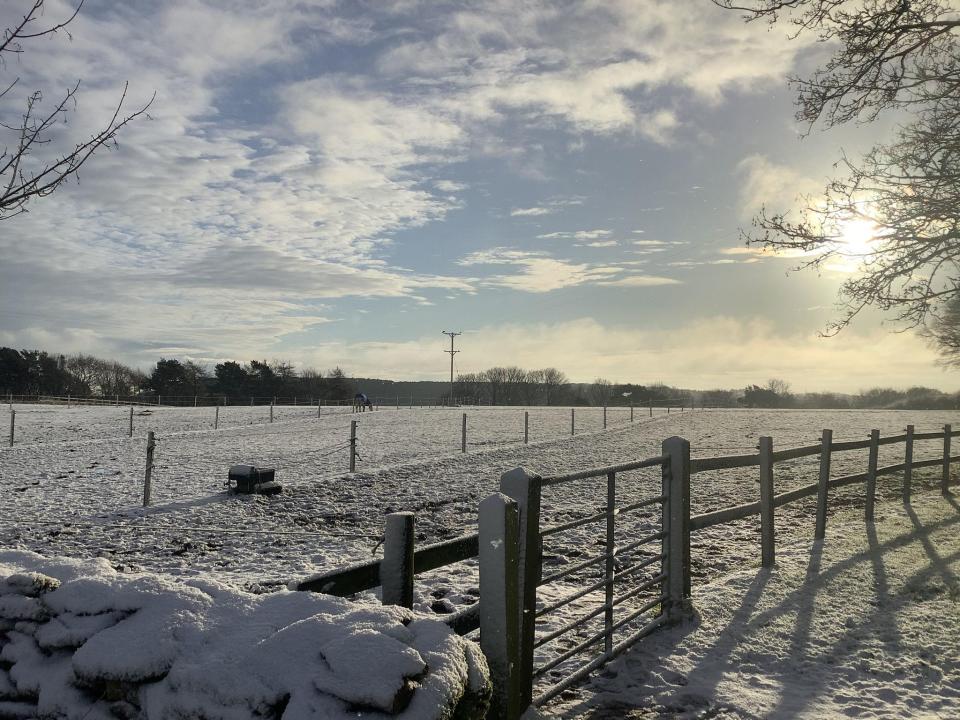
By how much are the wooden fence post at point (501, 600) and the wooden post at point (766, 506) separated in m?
5.03

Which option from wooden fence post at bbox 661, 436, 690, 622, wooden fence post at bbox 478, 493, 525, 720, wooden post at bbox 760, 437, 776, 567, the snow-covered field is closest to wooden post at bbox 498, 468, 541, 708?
wooden fence post at bbox 478, 493, 525, 720

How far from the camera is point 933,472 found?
59.4 ft

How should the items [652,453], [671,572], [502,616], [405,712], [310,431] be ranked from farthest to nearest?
[310,431], [652,453], [671,572], [502,616], [405,712]

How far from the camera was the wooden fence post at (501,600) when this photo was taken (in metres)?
3.83

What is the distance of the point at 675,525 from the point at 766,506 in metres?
2.67

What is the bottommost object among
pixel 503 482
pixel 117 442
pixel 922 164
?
pixel 117 442

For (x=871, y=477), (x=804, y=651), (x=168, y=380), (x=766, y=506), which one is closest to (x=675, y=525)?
(x=804, y=651)

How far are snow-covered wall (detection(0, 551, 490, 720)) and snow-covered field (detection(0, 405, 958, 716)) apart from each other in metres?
2.41

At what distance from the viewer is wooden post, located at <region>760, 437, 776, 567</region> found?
7934mm

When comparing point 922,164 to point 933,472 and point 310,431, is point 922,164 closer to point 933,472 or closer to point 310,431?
point 933,472

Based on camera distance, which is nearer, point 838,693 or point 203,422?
point 838,693

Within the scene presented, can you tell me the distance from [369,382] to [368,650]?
136 metres

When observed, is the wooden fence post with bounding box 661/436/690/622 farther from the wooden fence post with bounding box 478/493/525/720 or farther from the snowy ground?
the wooden fence post with bounding box 478/493/525/720

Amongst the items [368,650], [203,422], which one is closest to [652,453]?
[368,650]
